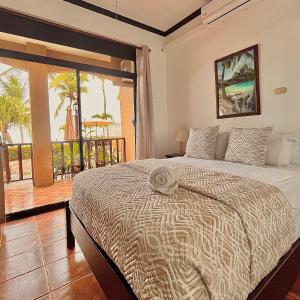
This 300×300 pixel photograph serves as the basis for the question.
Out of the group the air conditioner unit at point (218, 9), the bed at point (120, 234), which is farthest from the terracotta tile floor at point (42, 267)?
the air conditioner unit at point (218, 9)

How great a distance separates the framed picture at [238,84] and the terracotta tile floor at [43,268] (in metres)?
2.03

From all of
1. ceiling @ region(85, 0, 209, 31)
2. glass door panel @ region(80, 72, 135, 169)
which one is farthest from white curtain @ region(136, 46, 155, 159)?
ceiling @ region(85, 0, 209, 31)

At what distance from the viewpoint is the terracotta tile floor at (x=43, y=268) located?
4.67 ft

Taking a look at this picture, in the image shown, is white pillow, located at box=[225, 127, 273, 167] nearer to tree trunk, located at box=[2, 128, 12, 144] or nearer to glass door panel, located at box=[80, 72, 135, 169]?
glass door panel, located at box=[80, 72, 135, 169]

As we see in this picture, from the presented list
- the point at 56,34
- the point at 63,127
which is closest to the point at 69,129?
the point at 63,127

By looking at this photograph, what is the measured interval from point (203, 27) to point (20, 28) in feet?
8.42

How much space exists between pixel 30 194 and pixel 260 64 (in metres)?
4.08

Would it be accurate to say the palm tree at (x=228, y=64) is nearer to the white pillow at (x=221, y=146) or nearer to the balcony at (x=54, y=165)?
the white pillow at (x=221, y=146)

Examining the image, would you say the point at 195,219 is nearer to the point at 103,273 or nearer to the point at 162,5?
the point at 103,273

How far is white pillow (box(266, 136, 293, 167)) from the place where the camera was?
81.6 inches

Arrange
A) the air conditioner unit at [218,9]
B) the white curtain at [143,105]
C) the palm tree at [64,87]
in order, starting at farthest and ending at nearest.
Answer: the palm tree at [64,87] < the white curtain at [143,105] < the air conditioner unit at [218,9]

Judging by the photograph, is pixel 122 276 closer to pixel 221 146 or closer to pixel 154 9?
pixel 221 146

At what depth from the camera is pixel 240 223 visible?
0.99 m

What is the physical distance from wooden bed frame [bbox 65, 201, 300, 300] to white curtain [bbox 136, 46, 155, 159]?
2.15m
